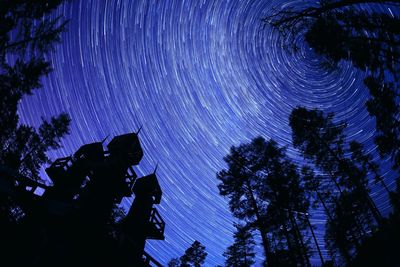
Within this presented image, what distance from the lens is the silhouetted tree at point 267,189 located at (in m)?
15.7

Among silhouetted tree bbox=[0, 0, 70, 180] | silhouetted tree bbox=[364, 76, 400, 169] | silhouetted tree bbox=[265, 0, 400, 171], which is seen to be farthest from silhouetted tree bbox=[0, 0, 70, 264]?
silhouetted tree bbox=[364, 76, 400, 169]

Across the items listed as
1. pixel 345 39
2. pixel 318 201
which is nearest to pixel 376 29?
pixel 345 39

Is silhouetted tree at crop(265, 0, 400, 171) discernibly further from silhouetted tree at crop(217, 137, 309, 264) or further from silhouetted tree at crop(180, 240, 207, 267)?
silhouetted tree at crop(180, 240, 207, 267)

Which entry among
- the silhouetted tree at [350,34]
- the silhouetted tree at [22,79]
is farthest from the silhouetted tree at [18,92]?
the silhouetted tree at [350,34]

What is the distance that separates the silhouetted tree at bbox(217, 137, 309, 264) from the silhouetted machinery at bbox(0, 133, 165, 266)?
20.5 feet

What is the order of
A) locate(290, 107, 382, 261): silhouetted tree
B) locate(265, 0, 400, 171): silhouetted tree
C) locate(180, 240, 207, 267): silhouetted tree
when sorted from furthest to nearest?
1. locate(180, 240, 207, 267): silhouetted tree
2. locate(290, 107, 382, 261): silhouetted tree
3. locate(265, 0, 400, 171): silhouetted tree

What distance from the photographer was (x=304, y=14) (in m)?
7.25

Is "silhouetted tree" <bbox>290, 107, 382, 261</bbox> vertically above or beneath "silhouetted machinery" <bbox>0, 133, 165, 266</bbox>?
above

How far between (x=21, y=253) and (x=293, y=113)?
22.1 m

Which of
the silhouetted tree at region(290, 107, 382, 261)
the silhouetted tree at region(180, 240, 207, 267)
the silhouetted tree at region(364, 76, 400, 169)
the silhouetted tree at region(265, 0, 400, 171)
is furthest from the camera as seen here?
the silhouetted tree at region(180, 240, 207, 267)

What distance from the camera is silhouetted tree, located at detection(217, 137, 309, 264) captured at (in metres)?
15.7

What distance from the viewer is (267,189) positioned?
16.6m

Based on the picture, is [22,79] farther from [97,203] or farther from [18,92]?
[97,203]

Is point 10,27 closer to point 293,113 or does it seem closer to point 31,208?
point 31,208
